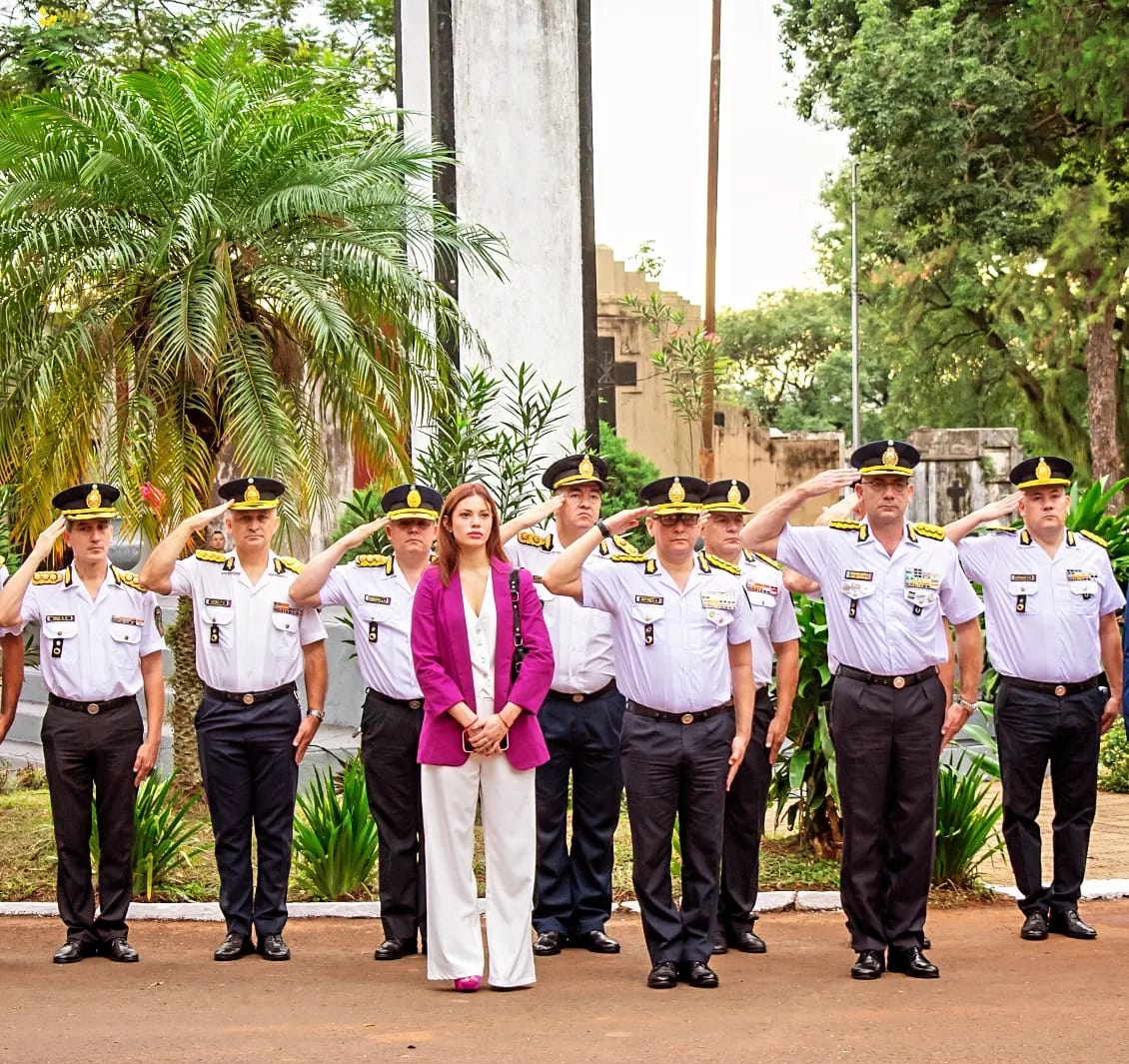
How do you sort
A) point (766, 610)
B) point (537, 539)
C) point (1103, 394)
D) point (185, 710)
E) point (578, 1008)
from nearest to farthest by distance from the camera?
point (578, 1008)
point (766, 610)
point (537, 539)
point (185, 710)
point (1103, 394)

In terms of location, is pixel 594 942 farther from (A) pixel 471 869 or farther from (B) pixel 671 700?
(B) pixel 671 700

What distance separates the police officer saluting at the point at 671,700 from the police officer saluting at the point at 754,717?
521mm

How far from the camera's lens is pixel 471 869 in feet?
22.7

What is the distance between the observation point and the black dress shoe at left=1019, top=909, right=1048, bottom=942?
774 centimetres

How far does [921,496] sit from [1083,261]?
4976 millimetres

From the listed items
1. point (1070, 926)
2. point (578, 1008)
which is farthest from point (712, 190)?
point (578, 1008)

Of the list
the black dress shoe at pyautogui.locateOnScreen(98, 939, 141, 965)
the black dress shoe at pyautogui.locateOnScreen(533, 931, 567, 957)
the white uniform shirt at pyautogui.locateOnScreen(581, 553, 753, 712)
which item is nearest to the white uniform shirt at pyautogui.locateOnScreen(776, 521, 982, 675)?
the white uniform shirt at pyautogui.locateOnScreen(581, 553, 753, 712)

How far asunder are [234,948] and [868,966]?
2.70 meters

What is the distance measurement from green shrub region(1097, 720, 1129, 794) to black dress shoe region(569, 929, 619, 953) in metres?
6.48

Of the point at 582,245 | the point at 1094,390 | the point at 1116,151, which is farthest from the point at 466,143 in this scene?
the point at 1094,390

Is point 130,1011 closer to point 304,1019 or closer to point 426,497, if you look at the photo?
point 304,1019

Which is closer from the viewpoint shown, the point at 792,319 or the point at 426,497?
the point at 426,497

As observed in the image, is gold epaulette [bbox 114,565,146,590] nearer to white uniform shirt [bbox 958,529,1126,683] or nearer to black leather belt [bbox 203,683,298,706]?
black leather belt [bbox 203,683,298,706]

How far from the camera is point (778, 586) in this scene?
7.90m
